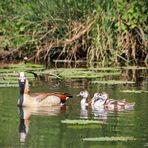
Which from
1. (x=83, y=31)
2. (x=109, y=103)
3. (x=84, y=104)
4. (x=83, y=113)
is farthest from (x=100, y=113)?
(x=83, y=31)

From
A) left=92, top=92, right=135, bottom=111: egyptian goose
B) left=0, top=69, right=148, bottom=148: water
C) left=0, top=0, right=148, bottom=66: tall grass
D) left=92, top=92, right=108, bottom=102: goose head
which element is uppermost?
left=0, top=0, right=148, bottom=66: tall grass

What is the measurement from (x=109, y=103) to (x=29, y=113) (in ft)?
4.29

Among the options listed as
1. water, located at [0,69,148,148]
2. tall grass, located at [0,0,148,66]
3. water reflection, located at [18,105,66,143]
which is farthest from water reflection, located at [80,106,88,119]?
tall grass, located at [0,0,148,66]

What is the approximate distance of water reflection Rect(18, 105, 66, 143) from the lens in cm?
1173

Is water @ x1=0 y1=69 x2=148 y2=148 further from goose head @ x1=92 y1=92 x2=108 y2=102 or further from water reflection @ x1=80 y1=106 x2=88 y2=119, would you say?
goose head @ x1=92 y1=92 x2=108 y2=102

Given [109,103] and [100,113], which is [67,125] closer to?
[100,113]

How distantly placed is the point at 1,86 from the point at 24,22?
325 inches

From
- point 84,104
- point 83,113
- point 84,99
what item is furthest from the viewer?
point 84,99

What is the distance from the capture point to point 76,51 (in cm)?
2322

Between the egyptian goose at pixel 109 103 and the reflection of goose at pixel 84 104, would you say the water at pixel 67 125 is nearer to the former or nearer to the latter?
the reflection of goose at pixel 84 104

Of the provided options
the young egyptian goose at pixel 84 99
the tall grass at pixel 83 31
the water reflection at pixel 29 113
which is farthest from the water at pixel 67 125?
the tall grass at pixel 83 31

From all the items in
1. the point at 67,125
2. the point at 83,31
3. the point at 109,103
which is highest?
the point at 83,31

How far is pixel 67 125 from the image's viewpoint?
1184 cm

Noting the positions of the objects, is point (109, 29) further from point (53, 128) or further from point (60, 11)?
point (53, 128)
